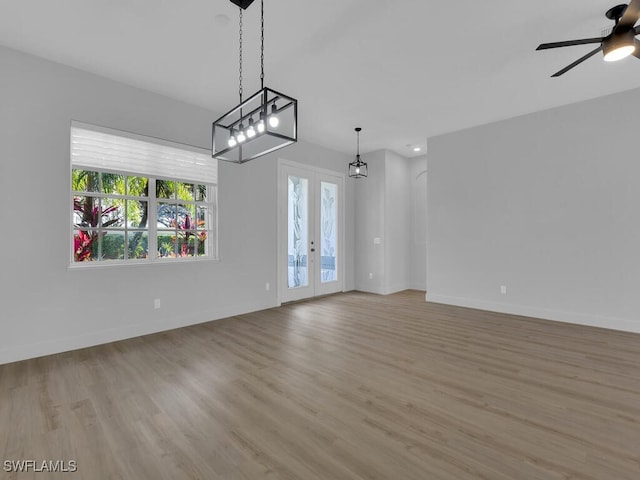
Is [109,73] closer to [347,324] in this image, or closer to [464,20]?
[464,20]

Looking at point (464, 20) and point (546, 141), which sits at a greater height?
point (464, 20)

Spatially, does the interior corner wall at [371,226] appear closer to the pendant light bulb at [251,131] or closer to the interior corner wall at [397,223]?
the interior corner wall at [397,223]

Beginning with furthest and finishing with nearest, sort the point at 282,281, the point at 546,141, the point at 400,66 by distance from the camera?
the point at 282,281 < the point at 546,141 < the point at 400,66

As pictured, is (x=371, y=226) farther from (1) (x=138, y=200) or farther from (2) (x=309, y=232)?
(1) (x=138, y=200)

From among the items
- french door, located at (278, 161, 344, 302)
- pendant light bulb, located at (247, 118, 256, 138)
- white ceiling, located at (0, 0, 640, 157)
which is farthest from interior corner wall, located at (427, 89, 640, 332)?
pendant light bulb, located at (247, 118, 256, 138)

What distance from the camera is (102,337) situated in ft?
12.0

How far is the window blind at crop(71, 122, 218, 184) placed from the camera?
3.61 metres

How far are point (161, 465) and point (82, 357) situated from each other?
2.27m

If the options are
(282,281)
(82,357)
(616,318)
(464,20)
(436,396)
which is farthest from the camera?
(282,281)

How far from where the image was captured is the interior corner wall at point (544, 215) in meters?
4.22

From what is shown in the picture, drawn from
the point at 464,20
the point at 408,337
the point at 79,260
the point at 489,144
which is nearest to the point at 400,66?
the point at 464,20

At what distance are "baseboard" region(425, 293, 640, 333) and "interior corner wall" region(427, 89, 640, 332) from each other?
14mm

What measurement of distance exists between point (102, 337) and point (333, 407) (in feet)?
→ 10.00

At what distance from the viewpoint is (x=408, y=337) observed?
390 centimetres
